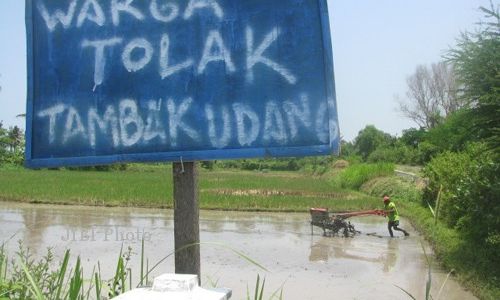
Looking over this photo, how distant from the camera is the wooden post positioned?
1955mm

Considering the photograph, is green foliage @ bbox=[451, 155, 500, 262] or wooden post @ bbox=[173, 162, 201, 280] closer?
wooden post @ bbox=[173, 162, 201, 280]

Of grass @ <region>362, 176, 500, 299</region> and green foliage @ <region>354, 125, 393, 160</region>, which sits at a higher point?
green foliage @ <region>354, 125, 393, 160</region>

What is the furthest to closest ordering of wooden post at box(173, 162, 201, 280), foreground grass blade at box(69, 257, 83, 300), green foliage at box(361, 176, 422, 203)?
green foliage at box(361, 176, 422, 203) < wooden post at box(173, 162, 201, 280) < foreground grass blade at box(69, 257, 83, 300)

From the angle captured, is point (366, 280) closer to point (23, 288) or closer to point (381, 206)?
point (23, 288)

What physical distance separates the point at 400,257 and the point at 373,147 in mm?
47523

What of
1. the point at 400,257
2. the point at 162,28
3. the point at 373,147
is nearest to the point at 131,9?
the point at 162,28

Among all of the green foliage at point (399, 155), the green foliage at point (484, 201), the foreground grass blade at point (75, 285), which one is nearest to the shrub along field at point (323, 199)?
the green foliage at point (484, 201)

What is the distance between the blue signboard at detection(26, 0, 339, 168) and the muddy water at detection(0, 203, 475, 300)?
3.65 metres

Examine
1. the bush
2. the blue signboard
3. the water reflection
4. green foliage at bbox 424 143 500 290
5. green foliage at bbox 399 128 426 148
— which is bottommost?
the water reflection

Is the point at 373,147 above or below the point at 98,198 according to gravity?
above

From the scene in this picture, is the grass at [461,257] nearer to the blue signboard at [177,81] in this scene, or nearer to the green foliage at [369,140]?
the blue signboard at [177,81]

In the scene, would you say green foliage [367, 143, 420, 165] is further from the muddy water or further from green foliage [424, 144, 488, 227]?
green foliage [424, 144, 488, 227]

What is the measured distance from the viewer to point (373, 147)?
58281 mm

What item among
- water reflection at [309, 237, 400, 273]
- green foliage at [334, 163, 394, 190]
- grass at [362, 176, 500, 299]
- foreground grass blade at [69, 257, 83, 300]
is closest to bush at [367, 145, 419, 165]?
green foliage at [334, 163, 394, 190]
